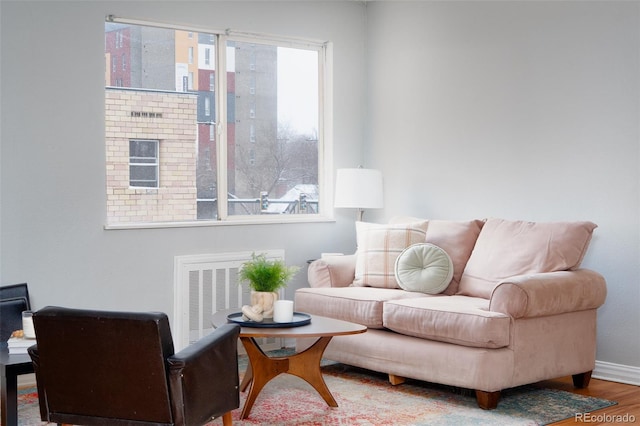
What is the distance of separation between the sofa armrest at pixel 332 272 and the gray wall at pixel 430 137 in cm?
61

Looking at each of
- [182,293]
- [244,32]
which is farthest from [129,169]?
[244,32]

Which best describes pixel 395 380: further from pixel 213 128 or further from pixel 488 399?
pixel 213 128

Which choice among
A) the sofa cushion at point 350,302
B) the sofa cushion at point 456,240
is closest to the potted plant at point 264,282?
the sofa cushion at point 350,302

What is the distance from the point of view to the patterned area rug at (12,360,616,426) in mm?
3723

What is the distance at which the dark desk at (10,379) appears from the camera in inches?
123

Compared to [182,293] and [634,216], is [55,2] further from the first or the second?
[634,216]

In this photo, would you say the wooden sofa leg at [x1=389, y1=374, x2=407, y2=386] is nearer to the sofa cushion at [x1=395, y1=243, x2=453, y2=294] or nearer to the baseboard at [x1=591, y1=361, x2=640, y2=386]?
the sofa cushion at [x1=395, y1=243, x2=453, y2=294]

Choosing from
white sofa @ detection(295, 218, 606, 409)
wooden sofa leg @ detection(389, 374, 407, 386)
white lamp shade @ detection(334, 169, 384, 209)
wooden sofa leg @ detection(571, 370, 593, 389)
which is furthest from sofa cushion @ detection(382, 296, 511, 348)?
white lamp shade @ detection(334, 169, 384, 209)

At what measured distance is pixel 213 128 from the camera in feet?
17.7

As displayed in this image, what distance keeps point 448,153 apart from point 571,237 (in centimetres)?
141

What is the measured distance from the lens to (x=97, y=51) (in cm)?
478

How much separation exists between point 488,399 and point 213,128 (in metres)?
2.65

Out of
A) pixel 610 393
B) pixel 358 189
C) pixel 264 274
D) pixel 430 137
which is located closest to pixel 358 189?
pixel 358 189

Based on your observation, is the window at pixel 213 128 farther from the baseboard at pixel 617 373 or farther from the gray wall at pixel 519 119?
the baseboard at pixel 617 373
